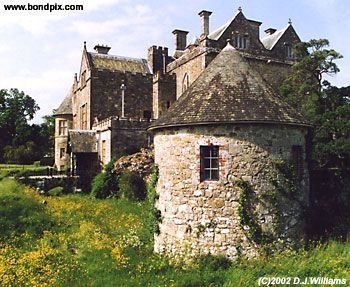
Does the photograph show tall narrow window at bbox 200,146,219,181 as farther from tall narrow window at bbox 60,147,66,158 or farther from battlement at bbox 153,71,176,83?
tall narrow window at bbox 60,147,66,158

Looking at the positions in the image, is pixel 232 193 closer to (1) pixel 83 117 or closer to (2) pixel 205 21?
(2) pixel 205 21

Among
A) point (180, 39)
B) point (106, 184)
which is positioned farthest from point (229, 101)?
point (180, 39)

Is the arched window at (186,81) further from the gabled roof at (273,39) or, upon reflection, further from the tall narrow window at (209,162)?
the tall narrow window at (209,162)

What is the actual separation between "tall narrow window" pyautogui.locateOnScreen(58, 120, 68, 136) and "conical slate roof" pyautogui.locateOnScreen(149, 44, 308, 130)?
2503 centimetres

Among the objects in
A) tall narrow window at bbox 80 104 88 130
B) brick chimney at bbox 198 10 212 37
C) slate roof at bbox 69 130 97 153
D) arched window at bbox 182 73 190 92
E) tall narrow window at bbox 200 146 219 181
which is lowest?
tall narrow window at bbox 200 146 219 181

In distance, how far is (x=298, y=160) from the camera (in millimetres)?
13453

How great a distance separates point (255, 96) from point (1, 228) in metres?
12.0

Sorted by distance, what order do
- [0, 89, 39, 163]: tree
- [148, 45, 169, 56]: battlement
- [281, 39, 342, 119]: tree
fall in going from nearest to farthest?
1. [281, 39, 342, 119]: tree
2. [148, 45, 169, 56]: battlement
3. [0, 89, 39, 163]: tree

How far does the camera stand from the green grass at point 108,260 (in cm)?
1104

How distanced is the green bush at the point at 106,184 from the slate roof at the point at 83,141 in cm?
393

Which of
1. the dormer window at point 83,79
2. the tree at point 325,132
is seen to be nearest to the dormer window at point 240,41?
the tree at point 325,132

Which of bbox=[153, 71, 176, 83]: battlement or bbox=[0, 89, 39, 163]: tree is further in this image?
bbox=[0, 89, 39, 163]: tree

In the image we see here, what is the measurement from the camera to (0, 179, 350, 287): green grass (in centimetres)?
1104

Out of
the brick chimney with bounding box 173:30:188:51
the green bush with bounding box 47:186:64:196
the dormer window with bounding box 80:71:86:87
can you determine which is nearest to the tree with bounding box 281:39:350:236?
the green bush with bounding box 47:186:64:196
